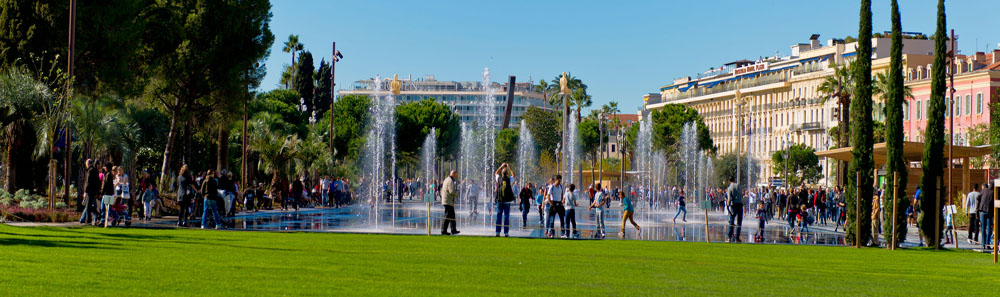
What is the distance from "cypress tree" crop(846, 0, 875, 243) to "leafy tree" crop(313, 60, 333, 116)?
70.0 meters

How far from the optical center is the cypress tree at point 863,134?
2473cm

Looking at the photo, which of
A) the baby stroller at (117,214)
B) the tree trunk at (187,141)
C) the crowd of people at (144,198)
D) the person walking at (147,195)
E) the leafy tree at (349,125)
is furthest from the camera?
the leafy tree at (349,125)

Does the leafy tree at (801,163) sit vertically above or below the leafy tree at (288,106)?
below

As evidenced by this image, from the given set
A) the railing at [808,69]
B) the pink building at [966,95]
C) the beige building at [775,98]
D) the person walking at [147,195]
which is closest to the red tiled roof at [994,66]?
the pink building at [966,95]

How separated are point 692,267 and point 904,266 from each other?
403 centimetres

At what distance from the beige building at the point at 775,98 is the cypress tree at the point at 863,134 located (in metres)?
74.5

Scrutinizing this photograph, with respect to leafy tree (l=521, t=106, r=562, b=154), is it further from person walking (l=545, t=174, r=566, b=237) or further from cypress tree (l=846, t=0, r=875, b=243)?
cypress tree (l=846, t=0, r=875, b=243)

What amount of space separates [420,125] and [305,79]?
437 inches

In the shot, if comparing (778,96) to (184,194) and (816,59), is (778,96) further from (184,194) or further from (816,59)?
(184,194)

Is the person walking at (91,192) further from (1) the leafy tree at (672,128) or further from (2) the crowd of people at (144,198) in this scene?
(1) the leafy tree at (672,128)

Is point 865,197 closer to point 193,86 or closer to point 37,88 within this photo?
point 37,88

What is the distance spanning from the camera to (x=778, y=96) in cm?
12169

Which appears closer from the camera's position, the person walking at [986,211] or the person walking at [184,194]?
the person walking at [986,211]

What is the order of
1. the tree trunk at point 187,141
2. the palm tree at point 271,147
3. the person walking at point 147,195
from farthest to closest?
the palm tree at point 271,147
the tree trunk at point 187,141
the person walking at point 147,195
